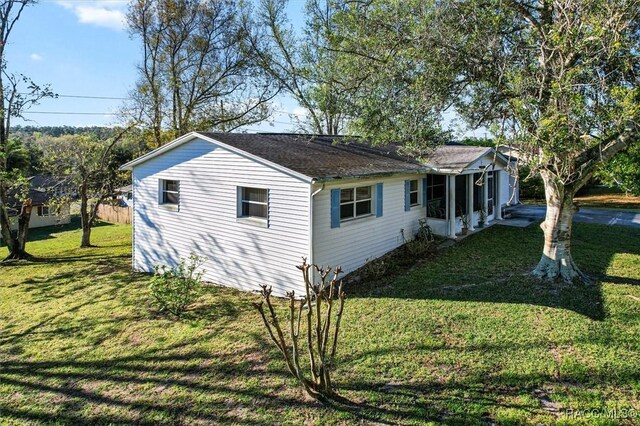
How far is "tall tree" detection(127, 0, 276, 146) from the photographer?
22047 millimetres

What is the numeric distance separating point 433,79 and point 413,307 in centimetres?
500

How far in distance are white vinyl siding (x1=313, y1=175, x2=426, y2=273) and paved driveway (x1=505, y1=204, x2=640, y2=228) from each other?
762cm

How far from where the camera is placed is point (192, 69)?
23484mm

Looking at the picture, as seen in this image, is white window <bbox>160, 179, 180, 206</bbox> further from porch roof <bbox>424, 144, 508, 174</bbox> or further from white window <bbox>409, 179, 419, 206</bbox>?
porch roof <bbox>424, 144, 508, 174</bbox>

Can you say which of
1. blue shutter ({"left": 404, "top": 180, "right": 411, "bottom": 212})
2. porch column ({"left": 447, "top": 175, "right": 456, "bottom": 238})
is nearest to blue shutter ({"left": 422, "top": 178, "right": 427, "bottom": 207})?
porch column ({"left": 447, "top": 175, "right": 456, "bottom": 238})

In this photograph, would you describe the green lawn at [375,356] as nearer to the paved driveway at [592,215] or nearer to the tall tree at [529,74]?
the tall tree at [529,74]

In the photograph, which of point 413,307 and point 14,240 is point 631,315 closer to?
point 413,307

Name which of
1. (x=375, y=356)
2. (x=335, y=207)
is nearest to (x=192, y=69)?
(x=335, y=207)

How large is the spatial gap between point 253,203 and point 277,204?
1.06 m

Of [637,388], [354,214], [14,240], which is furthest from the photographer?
[14,240]

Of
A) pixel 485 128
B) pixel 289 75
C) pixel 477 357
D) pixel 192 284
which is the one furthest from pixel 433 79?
pixel 289 75

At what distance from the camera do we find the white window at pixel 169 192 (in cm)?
1329

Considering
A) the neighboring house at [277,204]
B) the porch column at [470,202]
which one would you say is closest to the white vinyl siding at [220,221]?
the neighboring house at [277,204]

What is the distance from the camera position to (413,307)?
8.59 m
